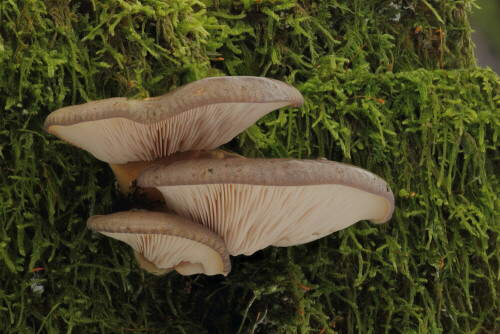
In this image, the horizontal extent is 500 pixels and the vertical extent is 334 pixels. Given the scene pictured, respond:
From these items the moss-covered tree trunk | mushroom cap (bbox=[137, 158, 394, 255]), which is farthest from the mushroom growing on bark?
the moss-covered tree trunk

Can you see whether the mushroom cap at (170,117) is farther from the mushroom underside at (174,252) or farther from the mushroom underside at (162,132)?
the mushroom underside at (174,252)

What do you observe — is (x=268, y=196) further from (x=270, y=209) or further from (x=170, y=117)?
(x=170, y=117)

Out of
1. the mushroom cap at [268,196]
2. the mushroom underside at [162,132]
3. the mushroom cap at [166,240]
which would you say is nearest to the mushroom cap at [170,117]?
the mushroom underside at [162,132]

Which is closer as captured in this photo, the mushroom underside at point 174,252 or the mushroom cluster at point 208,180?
the mushroom cluster at point 208,180

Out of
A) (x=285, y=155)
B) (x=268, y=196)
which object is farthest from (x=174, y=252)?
(x=285, y=155)

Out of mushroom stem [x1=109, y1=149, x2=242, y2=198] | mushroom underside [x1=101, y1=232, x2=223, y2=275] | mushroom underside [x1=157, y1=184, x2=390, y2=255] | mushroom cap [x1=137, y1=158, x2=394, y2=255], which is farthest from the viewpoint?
mushroom stem [x1=109, y1=149, x2=242, y2=198]

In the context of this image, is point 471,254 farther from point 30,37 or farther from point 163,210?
point 30,37

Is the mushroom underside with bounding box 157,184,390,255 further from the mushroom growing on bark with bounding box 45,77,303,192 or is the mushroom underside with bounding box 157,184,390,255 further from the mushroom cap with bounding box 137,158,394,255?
the mushroom growing on bark with bounding box 45,77,303,192
